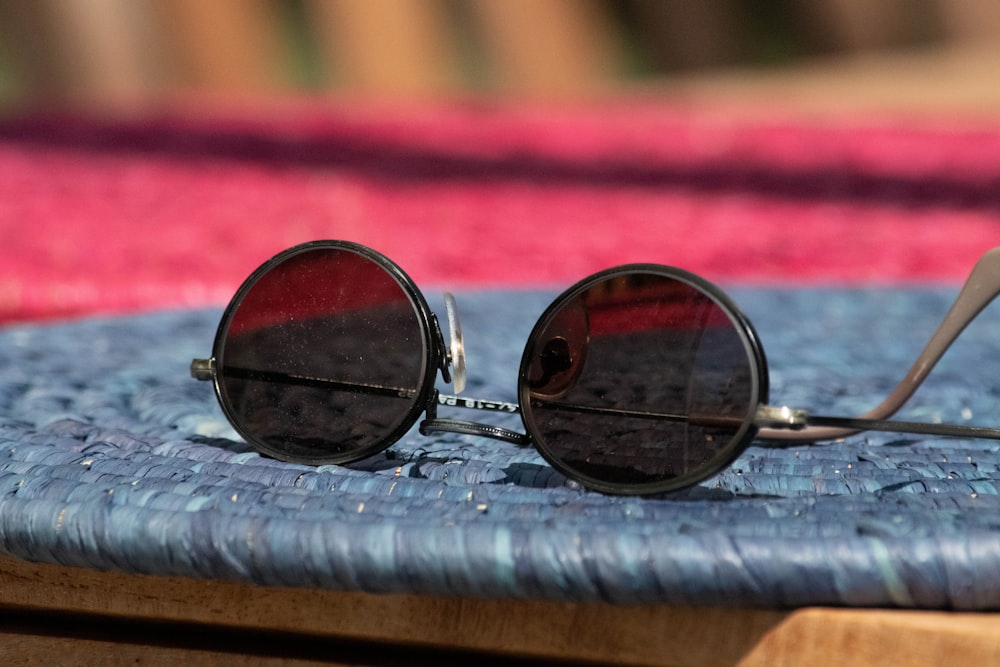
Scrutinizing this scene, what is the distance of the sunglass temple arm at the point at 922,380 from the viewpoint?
0.54 meters

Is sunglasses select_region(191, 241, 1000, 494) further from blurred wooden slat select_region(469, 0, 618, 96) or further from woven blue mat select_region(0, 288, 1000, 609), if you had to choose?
blurred wooden slat select_region(469, 0, 618, 96)

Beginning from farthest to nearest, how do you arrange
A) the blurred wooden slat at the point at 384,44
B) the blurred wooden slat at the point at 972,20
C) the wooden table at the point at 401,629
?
the blurred wooden slat at the point at 972,20, the blurred wooden slat at the point at 384,44, the wooden table at the point at 401,629

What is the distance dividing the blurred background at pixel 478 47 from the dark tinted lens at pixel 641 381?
2649mm

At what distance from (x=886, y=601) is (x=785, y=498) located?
3.8 inches

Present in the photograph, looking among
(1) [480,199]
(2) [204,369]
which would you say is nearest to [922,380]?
(2) [204,369]

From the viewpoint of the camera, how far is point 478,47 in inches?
175

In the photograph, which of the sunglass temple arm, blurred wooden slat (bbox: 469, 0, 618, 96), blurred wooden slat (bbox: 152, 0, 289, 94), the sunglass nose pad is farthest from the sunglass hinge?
blurred wooden slat (bbox: 469, 0, 618, 96)

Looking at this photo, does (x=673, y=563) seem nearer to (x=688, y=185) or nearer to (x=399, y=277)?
(x=399, y=277)

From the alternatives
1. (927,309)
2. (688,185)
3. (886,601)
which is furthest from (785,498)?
(688,185)

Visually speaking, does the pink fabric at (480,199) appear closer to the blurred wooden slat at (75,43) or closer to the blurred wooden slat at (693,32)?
the blurred wooden slat at (75,43)

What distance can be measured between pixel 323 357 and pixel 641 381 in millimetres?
176

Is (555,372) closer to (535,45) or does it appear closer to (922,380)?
(922,380)

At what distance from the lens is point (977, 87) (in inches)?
114

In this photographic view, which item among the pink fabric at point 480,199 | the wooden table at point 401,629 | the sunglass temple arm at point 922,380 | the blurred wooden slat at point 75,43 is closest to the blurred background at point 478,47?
the blurred wooden slat at point 75,43
